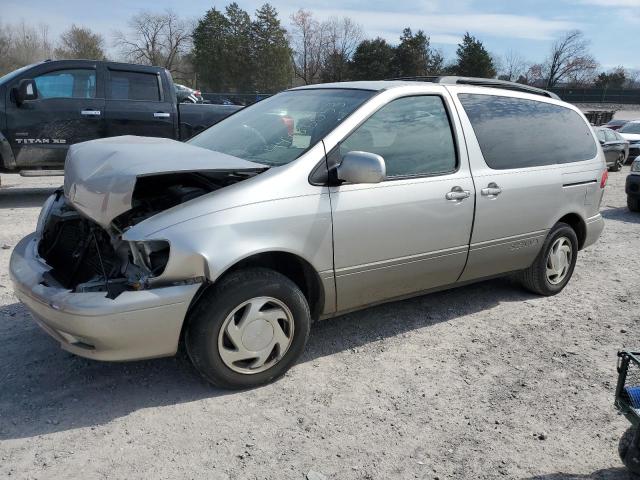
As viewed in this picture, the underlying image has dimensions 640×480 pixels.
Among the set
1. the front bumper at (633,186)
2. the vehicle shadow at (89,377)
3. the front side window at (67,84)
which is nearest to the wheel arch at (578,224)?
the vehicle shadow at (89,377)

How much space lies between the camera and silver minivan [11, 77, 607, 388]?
111 inches

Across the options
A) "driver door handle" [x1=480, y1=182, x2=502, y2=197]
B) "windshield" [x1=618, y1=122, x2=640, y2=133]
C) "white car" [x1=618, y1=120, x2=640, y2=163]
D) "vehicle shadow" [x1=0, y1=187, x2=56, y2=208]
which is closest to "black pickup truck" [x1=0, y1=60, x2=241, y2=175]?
"vehicle shadow" [x1=0, y1=187, x2=56, y2=208]

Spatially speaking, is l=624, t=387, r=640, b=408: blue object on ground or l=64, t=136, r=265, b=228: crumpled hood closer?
l=624, t=387, r=640, b=408: blue object on ground

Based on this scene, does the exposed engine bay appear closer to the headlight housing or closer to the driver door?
the headlight housing

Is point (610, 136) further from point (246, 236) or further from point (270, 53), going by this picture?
point (270, 53)

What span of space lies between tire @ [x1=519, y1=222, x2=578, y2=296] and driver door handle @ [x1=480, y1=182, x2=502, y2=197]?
894mm

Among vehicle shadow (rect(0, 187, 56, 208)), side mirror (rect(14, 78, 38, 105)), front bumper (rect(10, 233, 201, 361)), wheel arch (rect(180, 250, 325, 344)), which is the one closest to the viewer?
front bumper (rect(10, 233, 201, 361))

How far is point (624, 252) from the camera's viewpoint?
6.68 meters

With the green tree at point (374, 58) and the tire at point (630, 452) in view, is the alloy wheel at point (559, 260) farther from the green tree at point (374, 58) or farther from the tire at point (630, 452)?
the green tree at point (374, 58)

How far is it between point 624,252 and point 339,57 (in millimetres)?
54483

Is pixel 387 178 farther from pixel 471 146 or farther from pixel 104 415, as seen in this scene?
pixel 104 415

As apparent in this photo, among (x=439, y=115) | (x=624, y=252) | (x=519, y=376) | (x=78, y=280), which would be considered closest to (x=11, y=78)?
(x=78, y=280)

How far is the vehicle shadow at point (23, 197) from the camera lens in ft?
26.5

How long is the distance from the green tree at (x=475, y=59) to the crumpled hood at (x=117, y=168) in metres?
50.6
